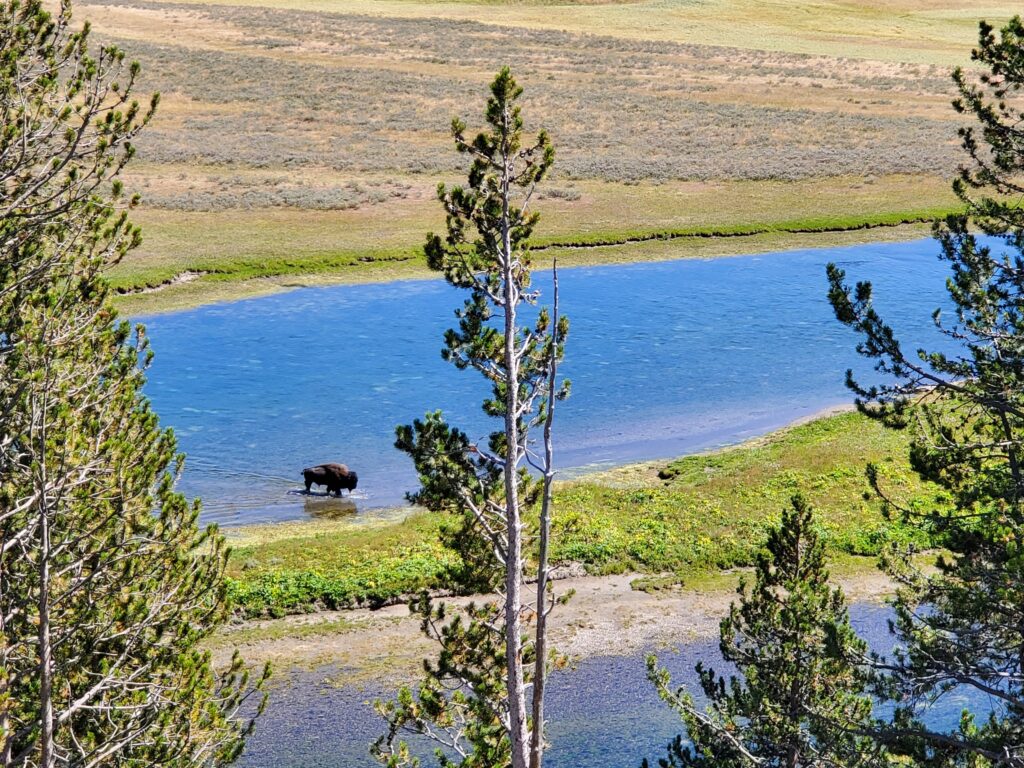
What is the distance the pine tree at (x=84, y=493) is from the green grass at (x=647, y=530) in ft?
41.5

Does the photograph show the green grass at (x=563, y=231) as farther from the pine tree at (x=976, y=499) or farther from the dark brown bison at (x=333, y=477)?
→ the pine tree at (x=976, y=499)

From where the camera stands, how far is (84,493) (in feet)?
52.2

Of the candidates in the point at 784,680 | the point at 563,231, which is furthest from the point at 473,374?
the point at 784,680

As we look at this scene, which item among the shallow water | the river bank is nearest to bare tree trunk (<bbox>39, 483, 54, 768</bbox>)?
the shallow water

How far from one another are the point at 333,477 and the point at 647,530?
936 cm

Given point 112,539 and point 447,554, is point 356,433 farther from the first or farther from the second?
point 112,539

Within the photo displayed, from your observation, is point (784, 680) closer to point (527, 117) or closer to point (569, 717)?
point (569, 717)

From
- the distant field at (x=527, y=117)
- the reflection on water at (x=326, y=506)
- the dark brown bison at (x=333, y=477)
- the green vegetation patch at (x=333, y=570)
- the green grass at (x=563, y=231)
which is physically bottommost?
the green vegetation patch at (x=333, y=570)

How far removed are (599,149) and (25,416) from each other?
7305 centimetres

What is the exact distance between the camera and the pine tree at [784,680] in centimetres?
1780

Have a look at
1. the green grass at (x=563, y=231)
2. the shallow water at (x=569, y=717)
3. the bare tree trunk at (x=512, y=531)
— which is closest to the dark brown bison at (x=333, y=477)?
the shallow water at (x=569, y=717)

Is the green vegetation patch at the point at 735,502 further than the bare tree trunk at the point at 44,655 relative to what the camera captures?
Yes

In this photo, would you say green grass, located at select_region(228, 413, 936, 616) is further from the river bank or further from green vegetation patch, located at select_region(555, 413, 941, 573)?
the river bank

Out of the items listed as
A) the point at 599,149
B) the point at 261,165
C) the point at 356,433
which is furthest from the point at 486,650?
the point at 599,149
